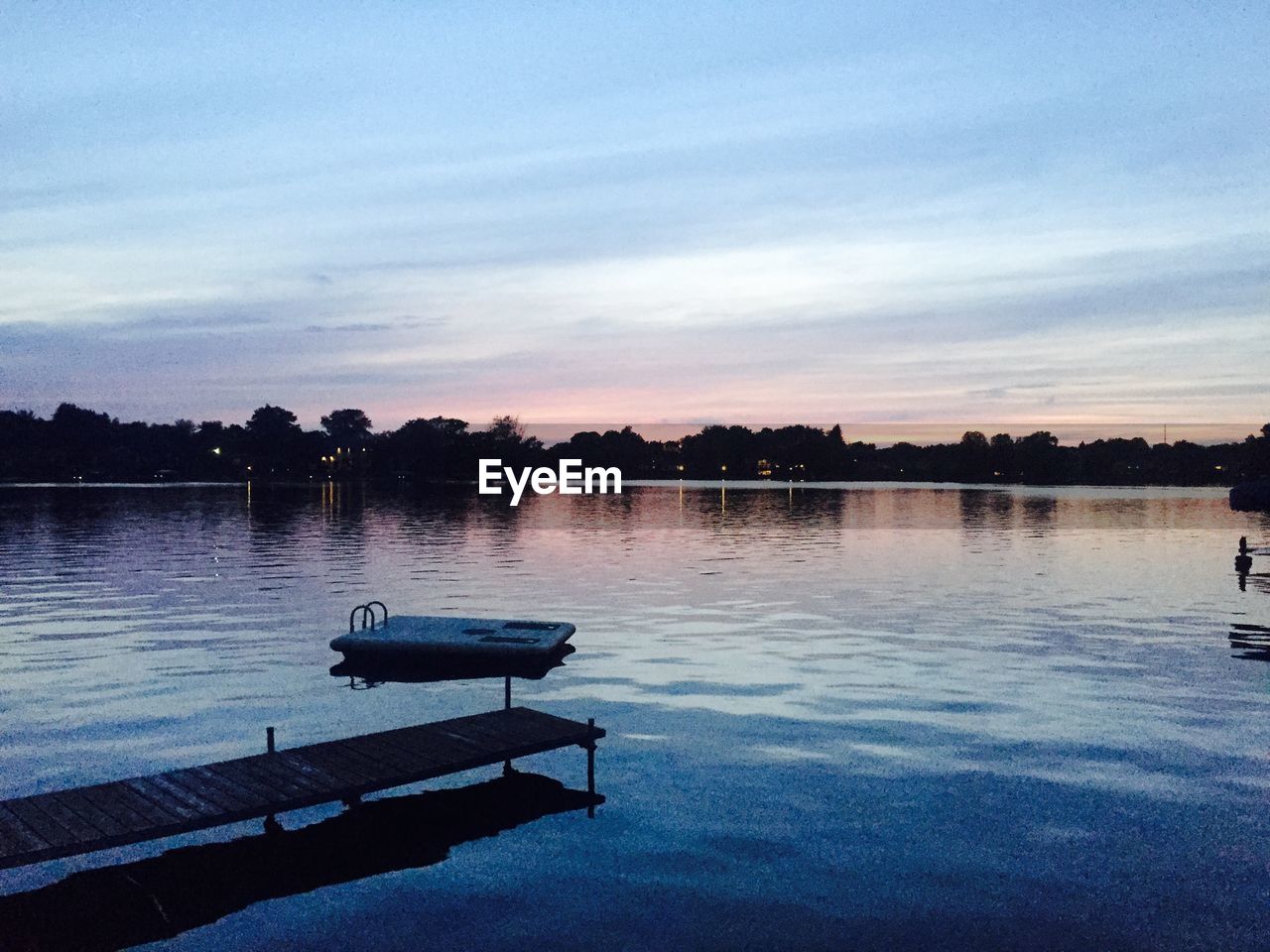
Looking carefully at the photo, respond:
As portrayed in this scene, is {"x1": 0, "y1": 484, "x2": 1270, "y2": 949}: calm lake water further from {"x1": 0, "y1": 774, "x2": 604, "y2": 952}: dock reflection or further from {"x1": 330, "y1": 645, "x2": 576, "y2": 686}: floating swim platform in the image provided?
{"x1": 330, "y1": 645, "x2": 576, "y2": 686}: floating swim platform

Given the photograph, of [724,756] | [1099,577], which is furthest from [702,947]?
[1099,577]

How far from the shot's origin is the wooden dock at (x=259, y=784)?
16047mm

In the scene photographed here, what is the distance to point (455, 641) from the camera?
36688mm

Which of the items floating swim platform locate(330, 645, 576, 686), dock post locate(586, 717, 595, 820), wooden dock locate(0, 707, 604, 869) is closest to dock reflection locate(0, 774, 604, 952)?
dock post locate(586, 717, 595, 820)

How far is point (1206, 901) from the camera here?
52.9 ft

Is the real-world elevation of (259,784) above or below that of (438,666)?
above

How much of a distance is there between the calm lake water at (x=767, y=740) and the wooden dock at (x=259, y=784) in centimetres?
118

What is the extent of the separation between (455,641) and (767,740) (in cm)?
1476

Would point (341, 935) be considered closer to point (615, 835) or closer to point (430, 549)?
point (615, 835)

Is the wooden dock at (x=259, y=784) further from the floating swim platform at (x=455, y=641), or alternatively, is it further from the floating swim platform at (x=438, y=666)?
the floating swim platform at (x=455, y=641)

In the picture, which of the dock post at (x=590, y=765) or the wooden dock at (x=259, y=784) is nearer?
the wooden dock at (x=259, y=784)

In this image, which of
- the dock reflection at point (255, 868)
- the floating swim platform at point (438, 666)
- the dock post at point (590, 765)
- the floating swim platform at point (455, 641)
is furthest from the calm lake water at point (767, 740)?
the floating swim platform at point (455, 641)

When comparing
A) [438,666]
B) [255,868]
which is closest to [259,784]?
[255,868]

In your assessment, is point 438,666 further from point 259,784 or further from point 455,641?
point 259,784
